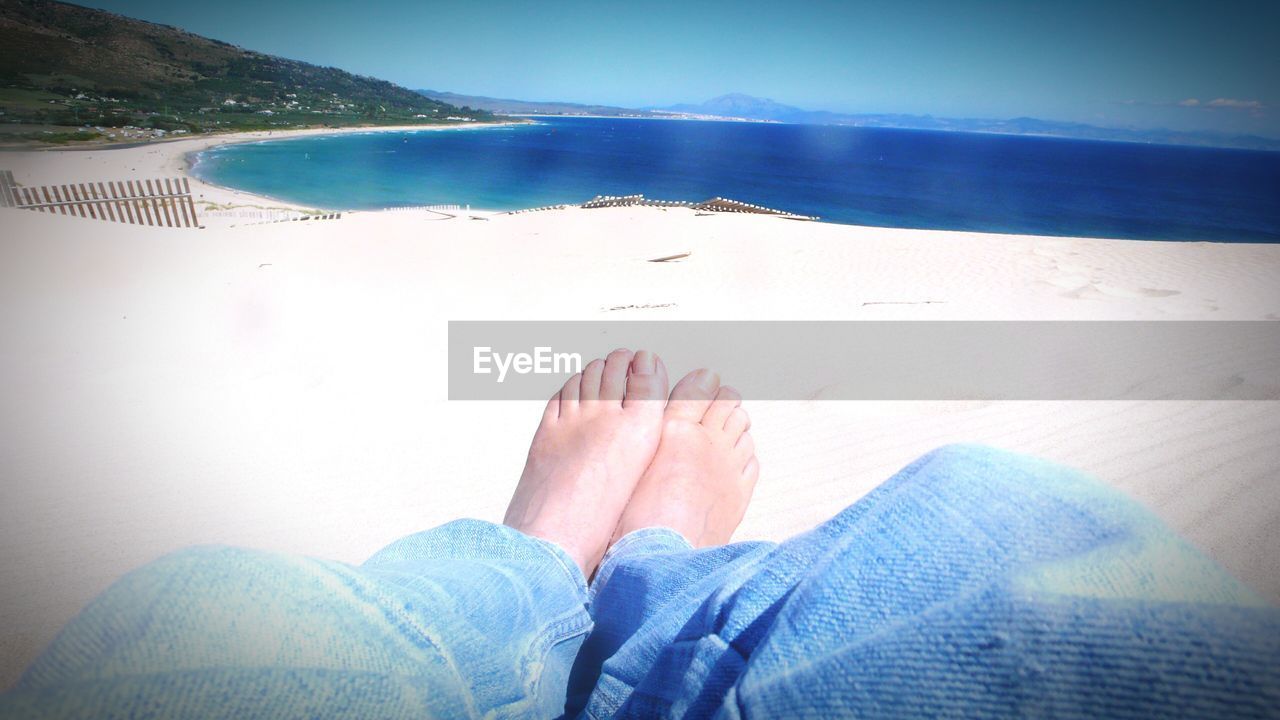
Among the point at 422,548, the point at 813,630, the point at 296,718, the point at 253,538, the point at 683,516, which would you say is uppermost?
the point at 813,630

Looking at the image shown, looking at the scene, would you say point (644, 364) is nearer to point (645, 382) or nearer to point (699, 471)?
point (645, 382)

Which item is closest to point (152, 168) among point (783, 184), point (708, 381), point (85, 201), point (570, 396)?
point (85, 201)

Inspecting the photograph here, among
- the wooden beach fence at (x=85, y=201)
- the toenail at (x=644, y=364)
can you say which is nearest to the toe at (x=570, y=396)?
the toenail at (x=644, y=364)

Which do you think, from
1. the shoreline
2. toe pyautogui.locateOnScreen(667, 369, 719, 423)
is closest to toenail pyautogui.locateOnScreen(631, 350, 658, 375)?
toe pyautogui.locateOnScreen(667, 369, 719, 423)

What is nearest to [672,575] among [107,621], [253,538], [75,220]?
[107,621]

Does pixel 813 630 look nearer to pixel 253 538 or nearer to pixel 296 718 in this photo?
pixel 296 718

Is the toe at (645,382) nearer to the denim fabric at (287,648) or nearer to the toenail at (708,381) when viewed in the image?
the toenail at (708,381)

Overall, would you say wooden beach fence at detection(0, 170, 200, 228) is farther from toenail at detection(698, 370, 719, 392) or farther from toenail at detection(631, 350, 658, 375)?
toenail at detection(698, 370, 719, 392)
